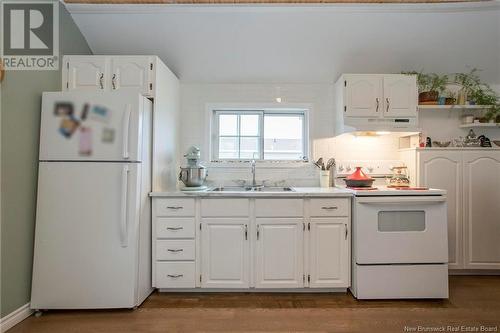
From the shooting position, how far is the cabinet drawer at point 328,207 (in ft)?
8.56

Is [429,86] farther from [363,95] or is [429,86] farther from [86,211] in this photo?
[86,211]

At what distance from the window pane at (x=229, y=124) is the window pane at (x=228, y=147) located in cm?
7

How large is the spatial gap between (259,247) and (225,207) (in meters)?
0.46

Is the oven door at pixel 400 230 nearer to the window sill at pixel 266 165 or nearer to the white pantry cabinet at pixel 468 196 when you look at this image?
the white pantry cabinet at pixel 468 196

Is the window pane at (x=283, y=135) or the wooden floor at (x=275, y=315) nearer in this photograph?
the wooden floor at (x=275, y=315)

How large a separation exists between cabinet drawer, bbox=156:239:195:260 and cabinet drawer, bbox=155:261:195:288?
0.05m

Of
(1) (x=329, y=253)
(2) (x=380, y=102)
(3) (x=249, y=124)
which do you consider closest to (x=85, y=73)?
(3) (x=249, y=124)

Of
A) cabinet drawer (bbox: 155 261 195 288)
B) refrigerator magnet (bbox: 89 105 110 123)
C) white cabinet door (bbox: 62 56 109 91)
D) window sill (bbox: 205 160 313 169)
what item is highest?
white cabinet door (bbox: 62 56 109 91)

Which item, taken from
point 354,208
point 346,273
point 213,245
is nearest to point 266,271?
point 213,245

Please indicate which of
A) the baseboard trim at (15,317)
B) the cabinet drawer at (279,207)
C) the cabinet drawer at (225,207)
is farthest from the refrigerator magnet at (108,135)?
the baseboard trim at (15,317)

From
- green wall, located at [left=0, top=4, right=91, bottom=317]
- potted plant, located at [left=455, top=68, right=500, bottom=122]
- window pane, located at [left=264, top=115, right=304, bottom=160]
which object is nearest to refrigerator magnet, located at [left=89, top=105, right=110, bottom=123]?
green wall, located at [left=0, top=4, right=91, bottom=317]

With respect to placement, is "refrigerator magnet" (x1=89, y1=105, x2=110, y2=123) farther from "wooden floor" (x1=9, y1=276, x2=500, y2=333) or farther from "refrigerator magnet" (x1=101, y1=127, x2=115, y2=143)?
"wooden floor" (x1=9, y1=276, x2=500, y2=333)

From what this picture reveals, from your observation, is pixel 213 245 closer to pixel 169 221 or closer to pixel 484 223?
pixel 169 221

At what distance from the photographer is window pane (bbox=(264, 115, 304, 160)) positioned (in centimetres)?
348
